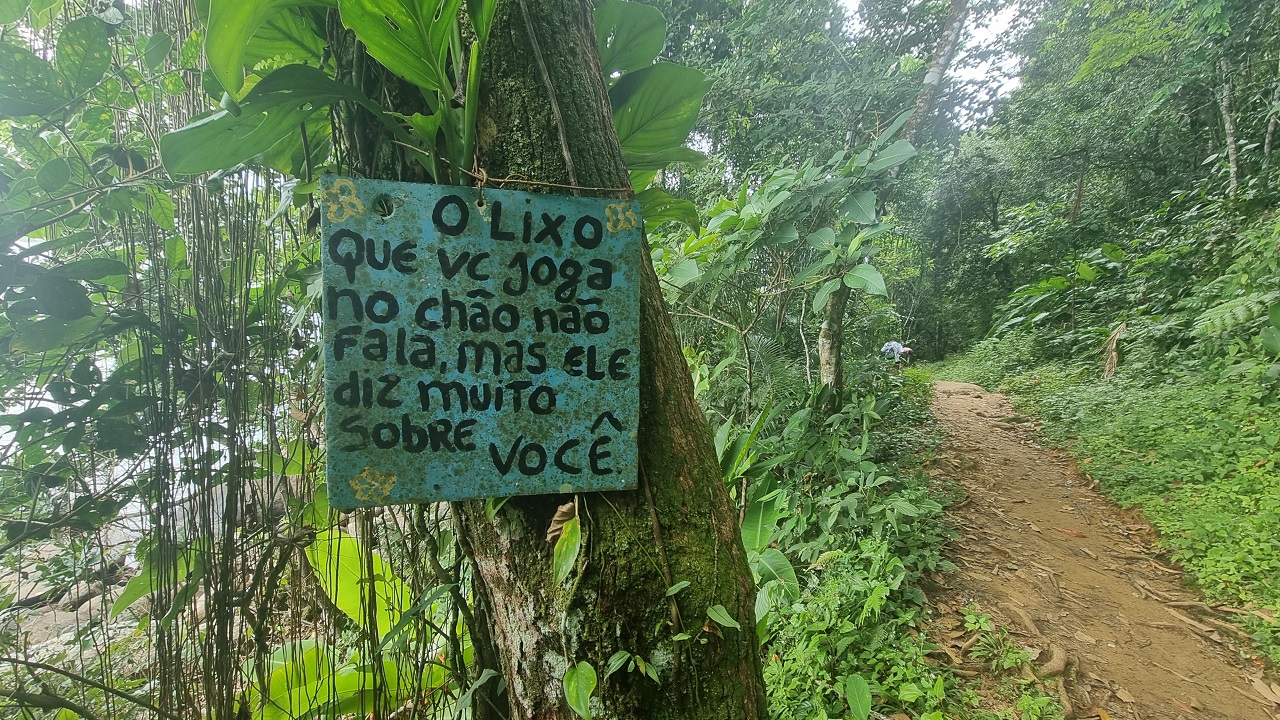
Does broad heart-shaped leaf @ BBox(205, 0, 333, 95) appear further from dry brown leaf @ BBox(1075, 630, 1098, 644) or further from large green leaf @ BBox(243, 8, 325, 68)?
dry brown leaf @ BBox(1075, 630, 1098, 644)

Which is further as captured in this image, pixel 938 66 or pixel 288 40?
pixel 938 66

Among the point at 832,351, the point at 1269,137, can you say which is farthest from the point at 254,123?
the point at 1269,137

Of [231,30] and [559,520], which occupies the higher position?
[231,30]

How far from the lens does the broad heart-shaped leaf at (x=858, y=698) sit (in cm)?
146

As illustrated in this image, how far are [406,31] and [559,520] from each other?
22.2 inches

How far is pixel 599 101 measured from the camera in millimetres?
757

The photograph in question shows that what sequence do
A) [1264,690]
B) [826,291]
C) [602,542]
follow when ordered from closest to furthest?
[602,542] → [826,291] → [1264,690]

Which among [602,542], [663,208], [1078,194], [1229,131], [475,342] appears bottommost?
[602,542]

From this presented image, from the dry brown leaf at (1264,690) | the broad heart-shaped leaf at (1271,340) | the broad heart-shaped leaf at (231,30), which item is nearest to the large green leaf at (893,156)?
the broad heart-shaped leaf at (231,30)

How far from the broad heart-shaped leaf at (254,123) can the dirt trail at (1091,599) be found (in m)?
2.61

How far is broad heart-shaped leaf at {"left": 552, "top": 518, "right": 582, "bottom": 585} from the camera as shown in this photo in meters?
0.61

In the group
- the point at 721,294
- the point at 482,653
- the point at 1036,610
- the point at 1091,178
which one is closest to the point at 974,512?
the point at 1036,610

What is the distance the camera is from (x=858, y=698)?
1.52 m

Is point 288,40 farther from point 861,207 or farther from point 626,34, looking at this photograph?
point 861,207
